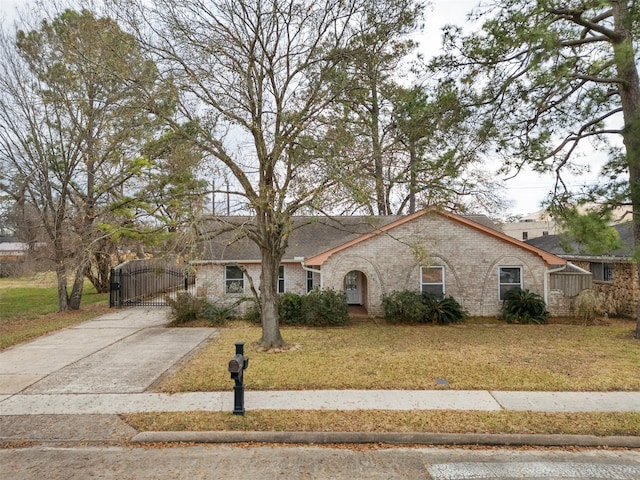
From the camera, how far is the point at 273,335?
9.79 meters

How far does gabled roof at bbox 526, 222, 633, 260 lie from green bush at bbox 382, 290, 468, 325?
407cm

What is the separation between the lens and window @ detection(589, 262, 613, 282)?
15648 millimetres

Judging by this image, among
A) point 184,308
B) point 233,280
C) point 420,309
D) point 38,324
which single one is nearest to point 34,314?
point 38,324

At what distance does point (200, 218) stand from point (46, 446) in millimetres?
4616

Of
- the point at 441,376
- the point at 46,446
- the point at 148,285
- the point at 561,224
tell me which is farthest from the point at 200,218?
the point at 148,285

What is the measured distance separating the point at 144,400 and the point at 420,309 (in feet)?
30.9

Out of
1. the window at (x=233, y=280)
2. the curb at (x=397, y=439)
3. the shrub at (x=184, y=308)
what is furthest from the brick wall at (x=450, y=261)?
the curb at (x=397, y=439)

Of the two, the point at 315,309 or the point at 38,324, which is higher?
the point at 315,309

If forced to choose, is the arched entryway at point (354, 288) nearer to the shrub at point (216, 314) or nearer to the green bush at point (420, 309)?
the green bush at point (420, 309)

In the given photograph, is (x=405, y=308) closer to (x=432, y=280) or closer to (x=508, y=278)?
(x=432, y=280)

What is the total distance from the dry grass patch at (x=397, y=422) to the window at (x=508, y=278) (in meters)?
9.38

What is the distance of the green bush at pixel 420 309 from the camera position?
13.3 metres

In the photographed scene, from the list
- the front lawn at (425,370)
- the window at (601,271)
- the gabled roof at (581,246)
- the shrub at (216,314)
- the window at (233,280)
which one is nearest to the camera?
the front lawn at (425,370)

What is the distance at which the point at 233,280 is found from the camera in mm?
16031
